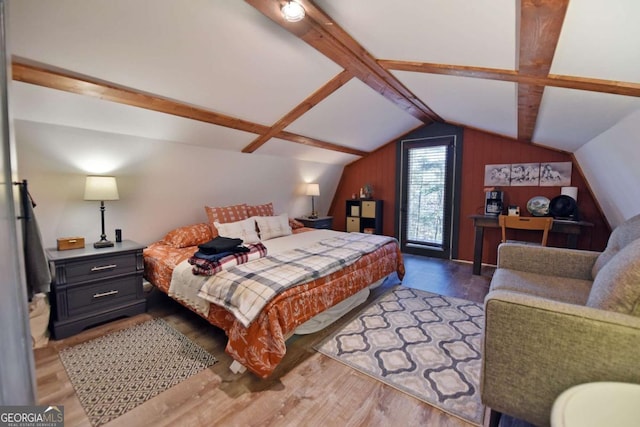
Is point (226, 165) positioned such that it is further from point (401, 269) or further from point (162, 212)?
point (401, 269)

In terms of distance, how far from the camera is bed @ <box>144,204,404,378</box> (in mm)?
1745

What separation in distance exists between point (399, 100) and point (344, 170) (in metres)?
2.60

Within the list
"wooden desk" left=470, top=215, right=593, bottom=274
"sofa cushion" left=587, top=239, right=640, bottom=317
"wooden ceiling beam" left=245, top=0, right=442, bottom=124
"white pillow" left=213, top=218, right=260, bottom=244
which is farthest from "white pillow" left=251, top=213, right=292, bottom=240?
"sofa cushion" left=587, top=239, right=640, bottom=317

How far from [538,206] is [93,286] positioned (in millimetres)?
5289

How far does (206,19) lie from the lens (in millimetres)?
1712

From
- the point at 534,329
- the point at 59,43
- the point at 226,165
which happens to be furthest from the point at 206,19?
the point at 534,329

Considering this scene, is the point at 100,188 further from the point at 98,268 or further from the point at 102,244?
the point at 98,268

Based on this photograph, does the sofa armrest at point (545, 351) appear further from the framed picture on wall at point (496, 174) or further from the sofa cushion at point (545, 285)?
the framed picture on wall at point (496, 174)

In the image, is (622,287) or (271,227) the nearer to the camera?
(622,287)

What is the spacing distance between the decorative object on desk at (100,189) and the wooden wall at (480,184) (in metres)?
4.24

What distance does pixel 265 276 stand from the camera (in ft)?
6.66

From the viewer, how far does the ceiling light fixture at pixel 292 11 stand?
1.63 m

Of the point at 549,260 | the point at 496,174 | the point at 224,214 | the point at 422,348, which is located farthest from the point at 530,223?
Result: the point at 224,214

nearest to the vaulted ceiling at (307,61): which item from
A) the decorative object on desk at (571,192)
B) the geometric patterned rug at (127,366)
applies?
the decorative object on desk at (571,192)
